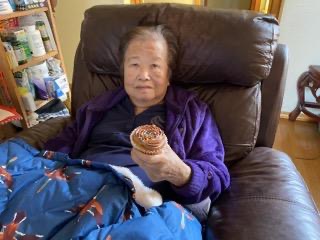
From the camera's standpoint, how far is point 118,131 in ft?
3.61

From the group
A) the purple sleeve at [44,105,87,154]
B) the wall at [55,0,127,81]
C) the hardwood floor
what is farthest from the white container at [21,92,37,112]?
the hardwood floor

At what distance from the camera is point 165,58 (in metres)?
1.07

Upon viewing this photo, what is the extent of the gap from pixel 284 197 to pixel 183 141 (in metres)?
0.35

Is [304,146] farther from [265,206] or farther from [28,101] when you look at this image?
[28,101]

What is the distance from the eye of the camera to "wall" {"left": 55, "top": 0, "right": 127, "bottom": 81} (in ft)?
8.71

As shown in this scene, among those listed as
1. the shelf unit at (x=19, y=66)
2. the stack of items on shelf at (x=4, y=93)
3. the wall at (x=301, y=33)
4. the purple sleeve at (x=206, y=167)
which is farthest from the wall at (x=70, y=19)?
the purple sleeve at (x=206, y=167)

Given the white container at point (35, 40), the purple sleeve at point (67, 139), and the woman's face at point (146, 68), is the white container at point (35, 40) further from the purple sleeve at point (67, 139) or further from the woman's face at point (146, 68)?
the woman's face at point (146, 68)

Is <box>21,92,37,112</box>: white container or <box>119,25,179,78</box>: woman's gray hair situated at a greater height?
<box>119,25,179,78</box>: woman's gray hair

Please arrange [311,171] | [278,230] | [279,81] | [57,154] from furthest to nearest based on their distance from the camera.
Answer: [311,171]
[279,81]
[57,154]
[278,230]

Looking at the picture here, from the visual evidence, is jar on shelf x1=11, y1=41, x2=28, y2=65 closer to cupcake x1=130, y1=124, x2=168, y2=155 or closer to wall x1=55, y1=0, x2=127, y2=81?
wall x1=55, y1=0, x2=127, y2=81

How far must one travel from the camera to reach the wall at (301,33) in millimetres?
1996

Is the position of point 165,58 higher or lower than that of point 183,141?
higher

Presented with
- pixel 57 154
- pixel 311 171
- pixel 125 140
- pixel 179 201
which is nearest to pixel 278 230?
pixel 179 201

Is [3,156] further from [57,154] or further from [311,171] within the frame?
[311,171]
